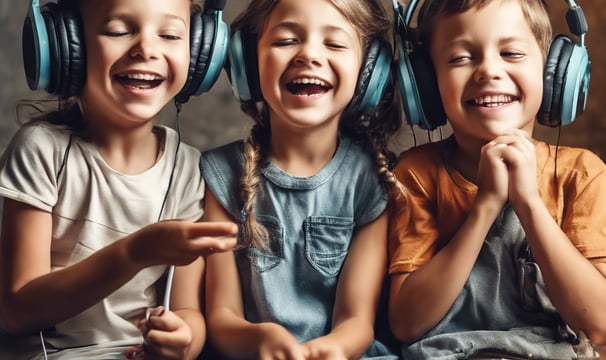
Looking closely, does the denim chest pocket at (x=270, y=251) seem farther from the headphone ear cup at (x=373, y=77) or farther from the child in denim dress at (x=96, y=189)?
the headphone ear cup at (x=373, y=77)

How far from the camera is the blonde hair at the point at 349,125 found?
1431 millimetres

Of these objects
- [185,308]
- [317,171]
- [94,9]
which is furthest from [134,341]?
[94,9]

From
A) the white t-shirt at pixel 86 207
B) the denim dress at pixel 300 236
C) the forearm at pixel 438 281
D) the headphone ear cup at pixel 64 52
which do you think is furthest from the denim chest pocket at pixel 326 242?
the headphone ear cup at pixel 64 52

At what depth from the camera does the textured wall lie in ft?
5.93

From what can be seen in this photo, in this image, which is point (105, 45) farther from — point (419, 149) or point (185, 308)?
point (419, 149)

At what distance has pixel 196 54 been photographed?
4.59ft

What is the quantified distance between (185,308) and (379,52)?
53 centimetres

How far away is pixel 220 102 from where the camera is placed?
186 cm

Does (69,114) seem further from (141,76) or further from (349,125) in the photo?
(349,125)

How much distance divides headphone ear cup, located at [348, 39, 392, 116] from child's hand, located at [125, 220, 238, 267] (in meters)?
0.38

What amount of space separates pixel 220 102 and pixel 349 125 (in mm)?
425

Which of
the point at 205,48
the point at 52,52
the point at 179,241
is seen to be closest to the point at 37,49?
the point at 52,52

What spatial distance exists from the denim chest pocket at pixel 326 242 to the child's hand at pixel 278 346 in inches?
6.3

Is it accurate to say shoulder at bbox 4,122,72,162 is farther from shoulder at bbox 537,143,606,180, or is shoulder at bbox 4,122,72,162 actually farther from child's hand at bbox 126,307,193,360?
shoulder at bbox 537,143,606,180
